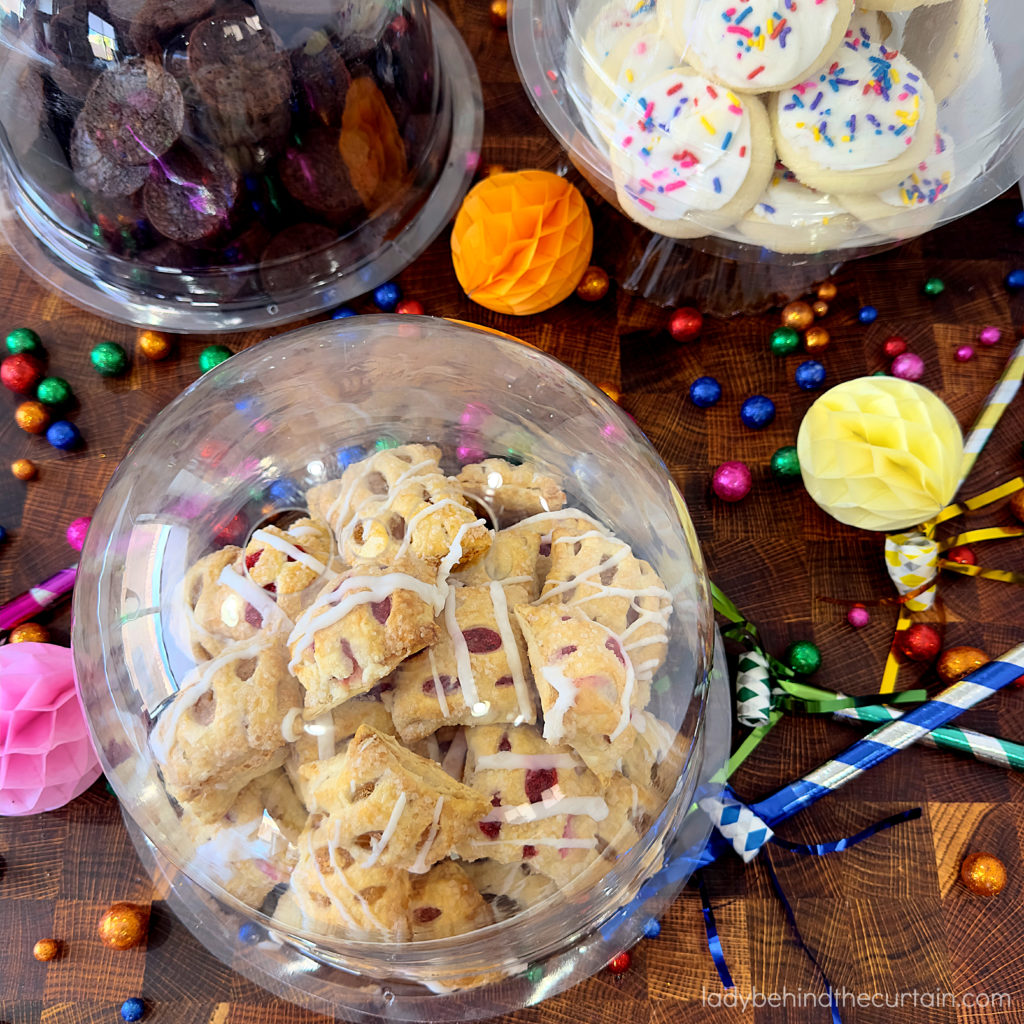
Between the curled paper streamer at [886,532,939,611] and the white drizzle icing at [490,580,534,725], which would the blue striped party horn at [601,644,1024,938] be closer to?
the curled paper streamer at [886,532,939,611]

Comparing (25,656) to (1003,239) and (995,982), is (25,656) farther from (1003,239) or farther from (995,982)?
(1003,239)

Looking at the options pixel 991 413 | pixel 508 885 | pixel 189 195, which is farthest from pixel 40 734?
pixel 991 413

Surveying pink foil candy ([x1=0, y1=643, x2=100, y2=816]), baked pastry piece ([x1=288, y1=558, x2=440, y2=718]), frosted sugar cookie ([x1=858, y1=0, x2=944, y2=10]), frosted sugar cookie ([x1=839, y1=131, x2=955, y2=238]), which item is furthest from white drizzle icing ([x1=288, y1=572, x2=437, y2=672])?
frosted sugar cookie ([x1=858, y1=0, x2=944, y2=10])

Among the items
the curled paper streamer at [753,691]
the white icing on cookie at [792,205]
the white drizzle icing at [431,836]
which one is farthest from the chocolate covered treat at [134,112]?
the curled paper streamer at [753,691]

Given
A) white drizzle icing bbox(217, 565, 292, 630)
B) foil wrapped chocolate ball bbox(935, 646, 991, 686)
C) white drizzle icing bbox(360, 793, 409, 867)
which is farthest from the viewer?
foil wrapped chocolate ball bbox(935, 646, 991, 686)

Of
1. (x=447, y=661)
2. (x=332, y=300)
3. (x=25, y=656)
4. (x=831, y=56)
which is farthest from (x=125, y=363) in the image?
(x=831, y=56)

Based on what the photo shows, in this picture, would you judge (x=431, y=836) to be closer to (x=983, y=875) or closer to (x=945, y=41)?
(x=983, y=875)
